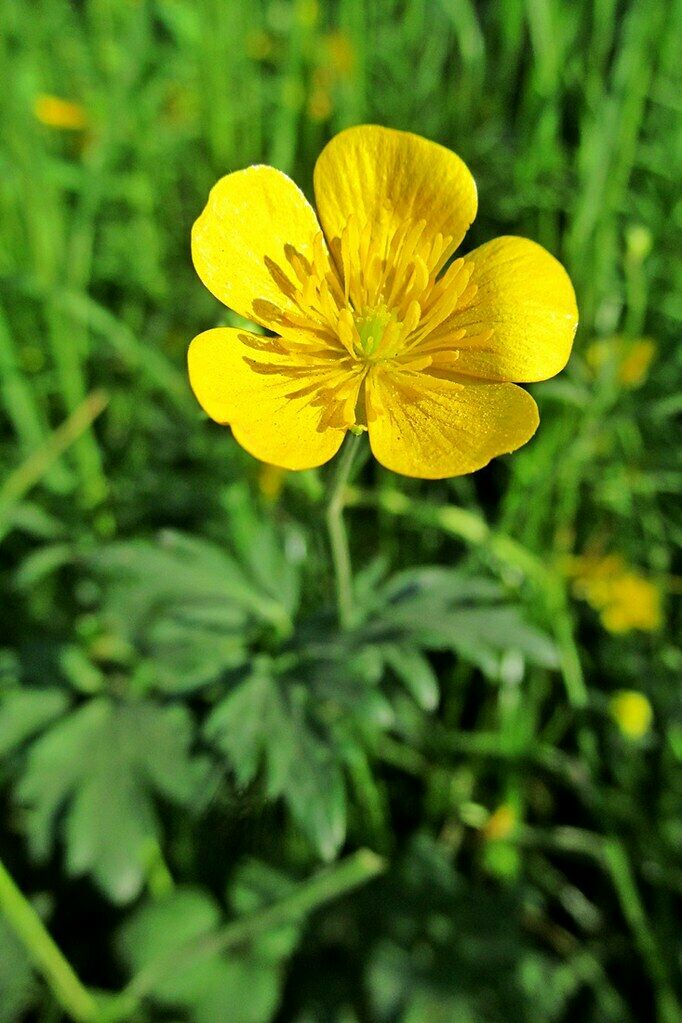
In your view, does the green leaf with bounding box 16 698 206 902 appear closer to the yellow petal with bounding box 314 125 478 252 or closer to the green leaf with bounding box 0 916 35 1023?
the green leaf with bounding box 0 916 35 1023

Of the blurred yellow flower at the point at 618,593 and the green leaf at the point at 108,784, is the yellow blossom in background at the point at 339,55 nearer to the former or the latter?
the blurred yellow flower at the point at 618,593

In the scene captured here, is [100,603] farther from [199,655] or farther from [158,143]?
[158,143]

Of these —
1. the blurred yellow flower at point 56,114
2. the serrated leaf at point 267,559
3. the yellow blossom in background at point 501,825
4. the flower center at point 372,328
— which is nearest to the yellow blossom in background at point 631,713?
the yellow blossom in background at point 501,825

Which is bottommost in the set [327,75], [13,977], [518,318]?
[13,977]

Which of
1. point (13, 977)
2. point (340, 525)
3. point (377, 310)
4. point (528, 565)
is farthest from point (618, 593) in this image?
point (13, 977)

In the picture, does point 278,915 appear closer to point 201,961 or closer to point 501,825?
point 201,961

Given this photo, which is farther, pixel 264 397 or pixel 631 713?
pixel 631 713
